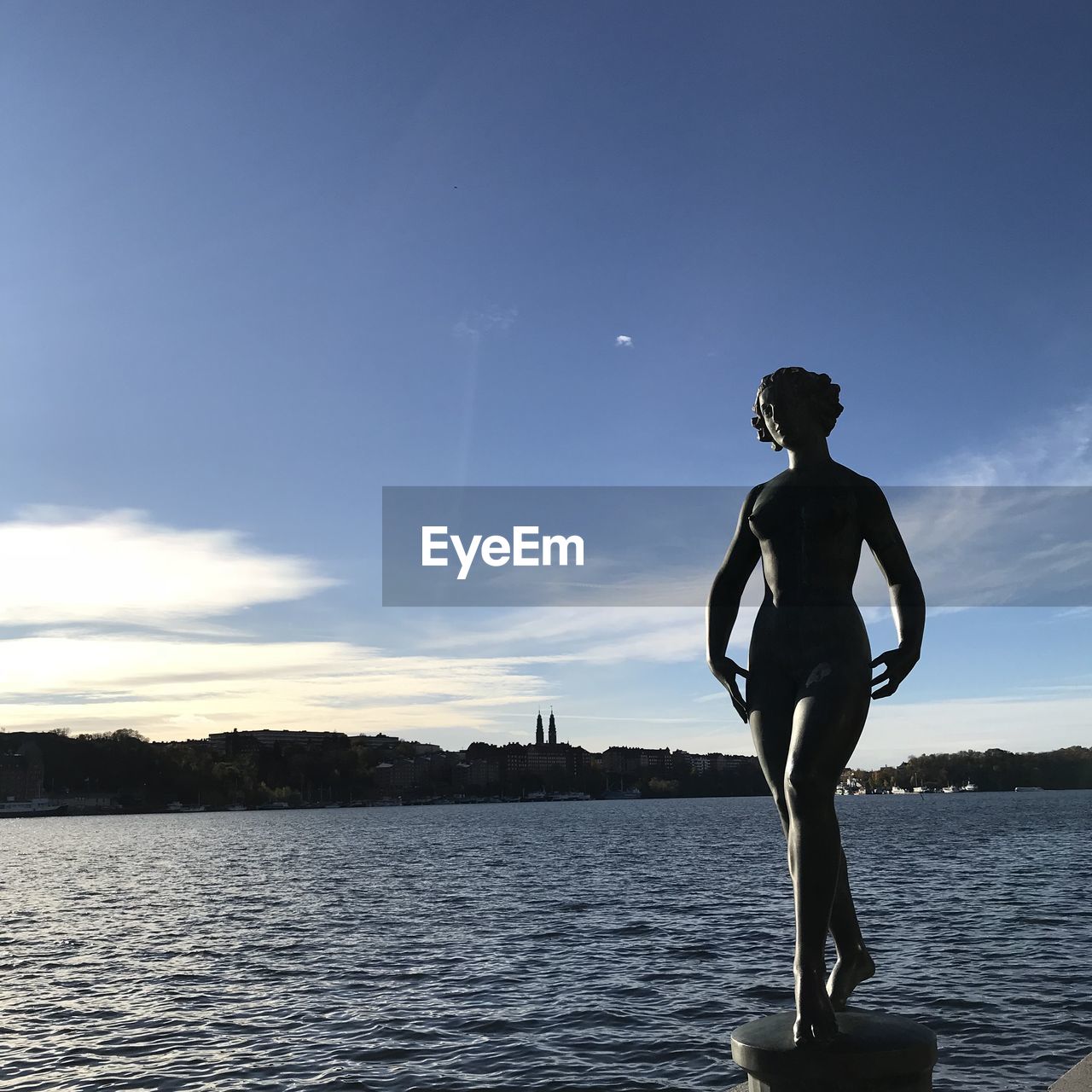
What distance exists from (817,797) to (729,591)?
1.62m

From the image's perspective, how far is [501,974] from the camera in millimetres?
25391

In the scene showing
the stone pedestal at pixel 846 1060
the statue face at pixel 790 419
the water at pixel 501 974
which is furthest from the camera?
the water at pixel 501 974

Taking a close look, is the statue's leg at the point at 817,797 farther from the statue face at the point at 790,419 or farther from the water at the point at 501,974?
the water at the point at 501,974

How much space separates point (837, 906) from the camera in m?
6.98

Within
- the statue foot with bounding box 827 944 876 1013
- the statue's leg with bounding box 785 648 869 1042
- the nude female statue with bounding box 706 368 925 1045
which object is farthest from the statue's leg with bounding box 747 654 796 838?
the statue foot with bounding box 827 944 876 1013

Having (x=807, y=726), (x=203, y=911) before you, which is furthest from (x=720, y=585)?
(x=203, y=911)

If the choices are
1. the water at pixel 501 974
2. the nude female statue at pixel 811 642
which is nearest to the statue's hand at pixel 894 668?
the nude female statue at pixel 811 642

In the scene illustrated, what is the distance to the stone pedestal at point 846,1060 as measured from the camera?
595cm

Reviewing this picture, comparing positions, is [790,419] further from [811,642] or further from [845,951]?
[845,951]

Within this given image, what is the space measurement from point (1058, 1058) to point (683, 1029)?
19.4 feet

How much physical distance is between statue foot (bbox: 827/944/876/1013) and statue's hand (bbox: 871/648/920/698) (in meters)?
1.59

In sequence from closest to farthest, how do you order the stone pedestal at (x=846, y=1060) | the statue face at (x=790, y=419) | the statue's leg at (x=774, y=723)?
the stone pedestal at (x=846, y=1060), the statue's leg at (x=774, y=723), the statue face at (x=790, y=419)

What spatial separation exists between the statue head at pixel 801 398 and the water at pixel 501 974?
38.6 ft

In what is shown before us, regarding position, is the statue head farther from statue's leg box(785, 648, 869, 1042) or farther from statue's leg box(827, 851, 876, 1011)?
statue's leg box(827, 851, 876, 1011)
